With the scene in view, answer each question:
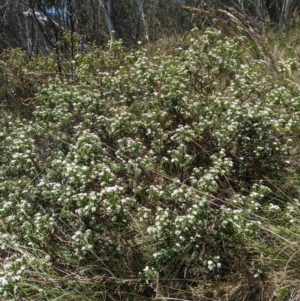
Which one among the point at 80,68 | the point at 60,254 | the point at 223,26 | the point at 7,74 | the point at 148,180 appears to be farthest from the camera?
the point at 7,74

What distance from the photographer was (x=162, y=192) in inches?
109

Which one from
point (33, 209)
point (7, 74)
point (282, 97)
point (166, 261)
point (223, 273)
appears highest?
point (7, 74)

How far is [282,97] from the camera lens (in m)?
3.34

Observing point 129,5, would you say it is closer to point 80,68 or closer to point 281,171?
point 80,68

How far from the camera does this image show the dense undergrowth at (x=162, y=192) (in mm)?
Answer: 2656

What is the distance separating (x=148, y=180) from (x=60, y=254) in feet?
2.71

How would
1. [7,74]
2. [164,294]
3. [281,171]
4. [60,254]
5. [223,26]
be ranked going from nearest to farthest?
[164,294], [60,254], [281,171], [223,26], [7,74]

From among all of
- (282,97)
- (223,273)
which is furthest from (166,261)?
(282,97)

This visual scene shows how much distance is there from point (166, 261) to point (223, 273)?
40 centimetres

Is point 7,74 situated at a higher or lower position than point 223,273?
higher

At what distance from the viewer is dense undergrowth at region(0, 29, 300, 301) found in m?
2.66

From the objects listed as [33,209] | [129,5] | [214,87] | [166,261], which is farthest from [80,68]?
[129,5]

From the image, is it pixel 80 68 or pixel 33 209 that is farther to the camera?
pixel 80 68

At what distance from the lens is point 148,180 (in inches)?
126
